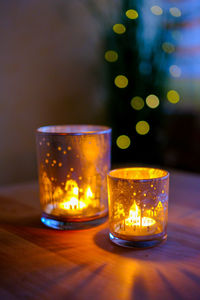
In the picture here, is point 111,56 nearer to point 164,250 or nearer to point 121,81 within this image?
point 121,81

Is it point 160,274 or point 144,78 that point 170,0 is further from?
point 160,274

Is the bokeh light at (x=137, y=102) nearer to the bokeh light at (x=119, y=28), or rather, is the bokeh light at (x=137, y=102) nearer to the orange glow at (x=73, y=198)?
the bokeh light at (x=119, y=28)

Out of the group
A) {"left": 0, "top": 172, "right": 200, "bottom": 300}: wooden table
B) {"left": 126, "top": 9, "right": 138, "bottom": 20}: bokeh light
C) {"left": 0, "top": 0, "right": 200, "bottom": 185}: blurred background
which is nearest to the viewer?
{"left": 0, "top": 172, "right": 200, "bottom": 300}: wooden table

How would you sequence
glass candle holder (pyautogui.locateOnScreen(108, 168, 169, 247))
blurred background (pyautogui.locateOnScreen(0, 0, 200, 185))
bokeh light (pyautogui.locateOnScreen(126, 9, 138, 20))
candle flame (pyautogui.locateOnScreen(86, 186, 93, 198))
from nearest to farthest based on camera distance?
glass candle holder (pyautogui.locateOnScreen(108, 168, 169, 247)) < candle flame (pyautogui.locateOnScreen(86, 186, 93, 198)) < blurred background (pyautogui.locateOnScreen(0, 0, 200, 185)) < bokeh light (pyautogui.locateOnScreen(126, 9, 138, 20))

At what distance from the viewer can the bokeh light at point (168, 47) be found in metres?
1.99

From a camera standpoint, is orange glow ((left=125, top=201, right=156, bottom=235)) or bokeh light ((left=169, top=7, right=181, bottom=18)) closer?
orange glow ((left=125, top=201, right=156, bottom=235))

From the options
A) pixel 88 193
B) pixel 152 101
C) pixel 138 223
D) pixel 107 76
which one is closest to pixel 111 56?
pixel 107 76

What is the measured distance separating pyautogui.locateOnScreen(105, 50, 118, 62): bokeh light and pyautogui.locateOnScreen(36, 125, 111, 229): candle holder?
1479mm

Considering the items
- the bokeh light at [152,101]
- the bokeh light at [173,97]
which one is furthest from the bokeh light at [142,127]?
the bokeh light at [173,97]

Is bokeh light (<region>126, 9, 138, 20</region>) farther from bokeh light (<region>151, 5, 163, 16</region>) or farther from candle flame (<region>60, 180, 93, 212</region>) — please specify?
candle flame (<region>60, 180, 93, 212</region>)

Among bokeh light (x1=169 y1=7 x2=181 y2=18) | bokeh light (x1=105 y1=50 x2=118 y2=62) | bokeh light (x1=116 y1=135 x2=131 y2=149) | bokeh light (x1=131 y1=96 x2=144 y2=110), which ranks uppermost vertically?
bokeh light (x1=169 y1=7 x2=181 y2=18)

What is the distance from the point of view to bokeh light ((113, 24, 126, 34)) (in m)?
1.96

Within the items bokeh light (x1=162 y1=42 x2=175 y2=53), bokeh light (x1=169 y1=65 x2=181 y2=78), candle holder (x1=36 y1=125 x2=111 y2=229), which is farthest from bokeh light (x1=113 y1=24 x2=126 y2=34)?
candle holder (x1=36 y1=125 x2=111 y2=229)

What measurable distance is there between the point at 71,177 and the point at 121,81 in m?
1.49
